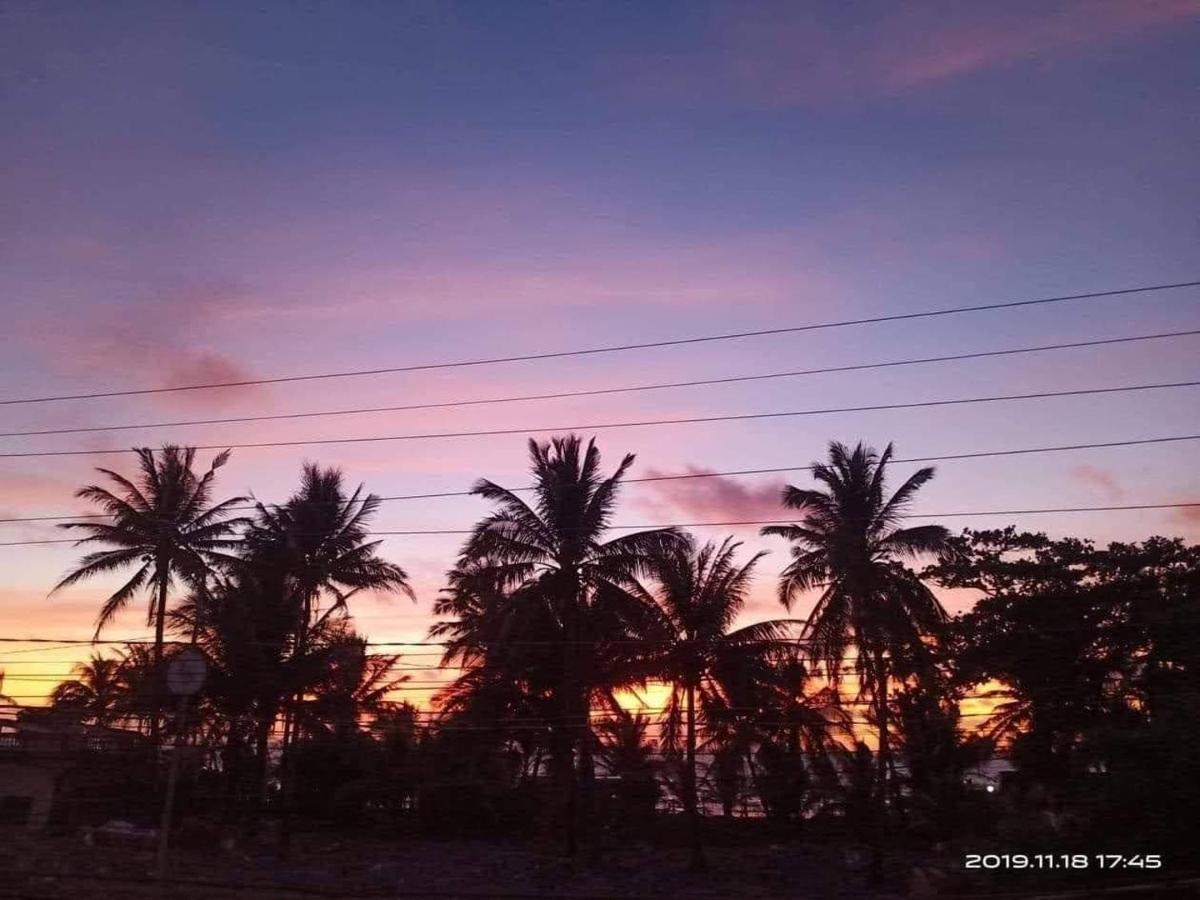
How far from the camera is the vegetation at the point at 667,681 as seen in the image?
2536 cm

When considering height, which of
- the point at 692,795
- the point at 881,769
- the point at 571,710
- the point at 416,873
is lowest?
the point at 416,873

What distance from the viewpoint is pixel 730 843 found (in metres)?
27.4

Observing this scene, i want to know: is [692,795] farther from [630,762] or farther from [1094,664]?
[1094,664]

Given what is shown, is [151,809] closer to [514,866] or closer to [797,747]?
[514,866]

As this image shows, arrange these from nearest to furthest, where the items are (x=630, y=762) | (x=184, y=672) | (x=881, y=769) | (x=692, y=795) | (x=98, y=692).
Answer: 1. (x=184, y=672)
2. (x=881, y=769)
3. (x=692, y=795)
4. (x=630, y=762)
5. (x=98, y=692)

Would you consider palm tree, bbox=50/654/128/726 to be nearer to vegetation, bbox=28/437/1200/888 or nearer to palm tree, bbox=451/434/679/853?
vegetation, bbox=28/437/1200/888

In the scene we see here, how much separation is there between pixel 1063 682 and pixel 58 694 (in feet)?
124

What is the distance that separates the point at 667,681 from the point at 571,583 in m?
3.43

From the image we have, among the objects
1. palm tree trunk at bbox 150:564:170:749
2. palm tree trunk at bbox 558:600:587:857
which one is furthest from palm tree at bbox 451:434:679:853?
palm tree trunk at bbox 150:564:170:749

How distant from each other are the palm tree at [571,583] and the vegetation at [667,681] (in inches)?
2.2

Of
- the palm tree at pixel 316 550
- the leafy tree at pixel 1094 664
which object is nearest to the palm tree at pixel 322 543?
the palm tree at pixel 316 550

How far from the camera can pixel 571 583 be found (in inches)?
1021

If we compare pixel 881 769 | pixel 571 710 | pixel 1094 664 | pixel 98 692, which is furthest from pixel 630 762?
pixel 98 692
